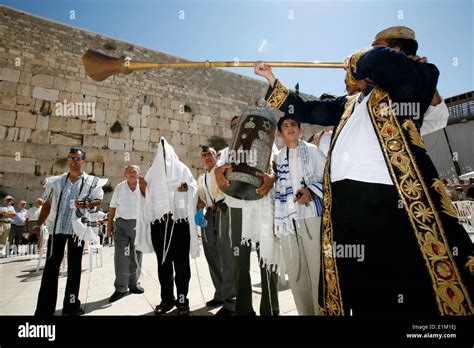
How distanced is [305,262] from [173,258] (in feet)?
5.59

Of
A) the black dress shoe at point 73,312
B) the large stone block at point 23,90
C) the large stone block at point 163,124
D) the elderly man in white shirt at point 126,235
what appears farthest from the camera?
the large stone block at point 163,124

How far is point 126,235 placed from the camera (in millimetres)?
4434

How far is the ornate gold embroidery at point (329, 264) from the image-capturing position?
1569mm

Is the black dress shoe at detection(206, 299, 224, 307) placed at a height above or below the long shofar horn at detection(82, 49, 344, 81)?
below

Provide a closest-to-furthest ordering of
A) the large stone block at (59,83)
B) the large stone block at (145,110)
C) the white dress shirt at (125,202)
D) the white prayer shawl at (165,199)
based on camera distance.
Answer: the white prayer shawl at (165,199) → the white dress shirt at (125,202) → the large stone block at (59,83) → the large stone block at (145,110)

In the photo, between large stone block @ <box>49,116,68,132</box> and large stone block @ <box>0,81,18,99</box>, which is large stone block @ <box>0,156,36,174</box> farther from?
large stone block @ <box>0,81,18,99</box>

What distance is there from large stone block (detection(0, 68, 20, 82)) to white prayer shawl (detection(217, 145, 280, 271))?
1080 cm

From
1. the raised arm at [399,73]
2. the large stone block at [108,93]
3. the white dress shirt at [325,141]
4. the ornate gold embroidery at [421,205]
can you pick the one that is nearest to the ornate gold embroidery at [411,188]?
the ornate gold embroidery at [421,205]

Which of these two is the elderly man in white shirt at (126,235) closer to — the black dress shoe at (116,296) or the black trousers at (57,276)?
the black dress shoe at (116,296)

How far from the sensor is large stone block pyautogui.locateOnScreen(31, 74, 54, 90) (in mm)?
9822

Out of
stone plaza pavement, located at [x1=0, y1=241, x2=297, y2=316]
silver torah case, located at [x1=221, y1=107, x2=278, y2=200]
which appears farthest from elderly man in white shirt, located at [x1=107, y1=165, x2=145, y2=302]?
silver torah case, located at [x1=221, y1=107, x2=278, y2=200]

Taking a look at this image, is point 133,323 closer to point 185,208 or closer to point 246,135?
point 246,135

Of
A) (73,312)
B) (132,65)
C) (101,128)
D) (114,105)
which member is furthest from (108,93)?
(73,312)

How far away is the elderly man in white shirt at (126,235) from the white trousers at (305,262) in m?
2.61
